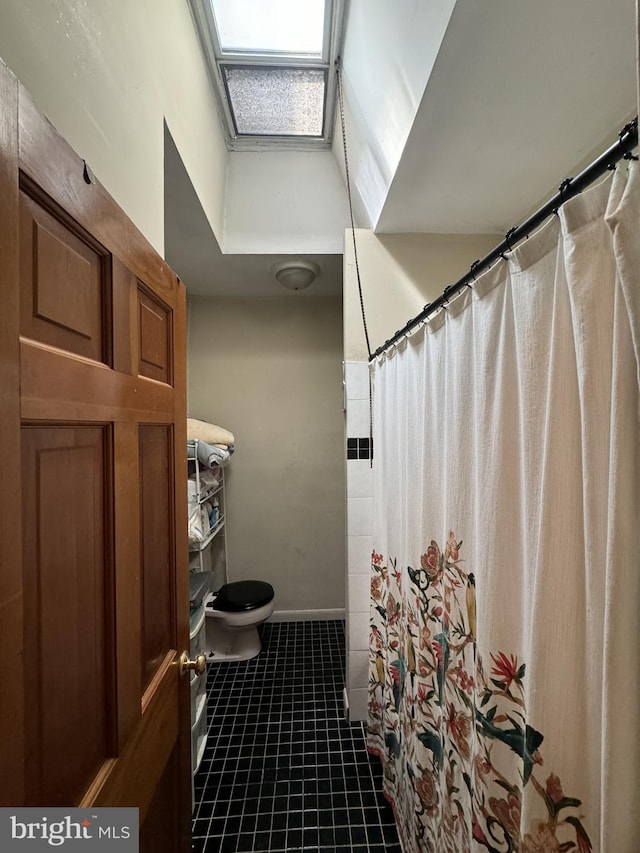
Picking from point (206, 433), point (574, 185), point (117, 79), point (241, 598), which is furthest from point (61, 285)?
point (241, 598)

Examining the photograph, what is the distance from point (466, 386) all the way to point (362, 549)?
1134mm

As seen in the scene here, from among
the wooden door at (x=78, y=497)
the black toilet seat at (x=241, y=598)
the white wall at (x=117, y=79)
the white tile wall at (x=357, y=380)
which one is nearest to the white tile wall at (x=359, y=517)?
the white tile wall at (x=357, y=380)

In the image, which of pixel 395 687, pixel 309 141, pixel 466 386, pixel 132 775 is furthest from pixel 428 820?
pixel 309 141

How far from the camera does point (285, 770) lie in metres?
1.44

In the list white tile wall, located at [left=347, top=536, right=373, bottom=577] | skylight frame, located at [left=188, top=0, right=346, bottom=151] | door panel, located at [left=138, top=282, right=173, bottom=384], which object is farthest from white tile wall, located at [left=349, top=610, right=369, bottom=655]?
skylight frame, located at [left=188, top=0, right=346, bottom=151]

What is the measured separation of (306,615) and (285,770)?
114cm

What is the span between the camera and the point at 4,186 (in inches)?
15.3

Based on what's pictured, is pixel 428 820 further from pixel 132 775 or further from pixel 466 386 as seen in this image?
pixel 466 386

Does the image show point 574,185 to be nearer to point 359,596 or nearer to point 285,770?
point 359,596

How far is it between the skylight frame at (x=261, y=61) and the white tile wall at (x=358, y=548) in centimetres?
118

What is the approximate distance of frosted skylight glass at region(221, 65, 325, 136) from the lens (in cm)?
148

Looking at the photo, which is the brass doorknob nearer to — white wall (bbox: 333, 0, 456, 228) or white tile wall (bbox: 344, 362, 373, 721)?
white tile wall (bbox: 344, 362, 373, 721)

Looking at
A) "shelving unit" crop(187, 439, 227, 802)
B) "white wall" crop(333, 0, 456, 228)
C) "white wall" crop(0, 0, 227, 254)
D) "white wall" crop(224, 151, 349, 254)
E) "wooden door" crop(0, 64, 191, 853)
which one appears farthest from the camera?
"white wall" crop(224, 151, 349, 254)

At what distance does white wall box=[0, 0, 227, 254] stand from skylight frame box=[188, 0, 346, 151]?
0.30ft
